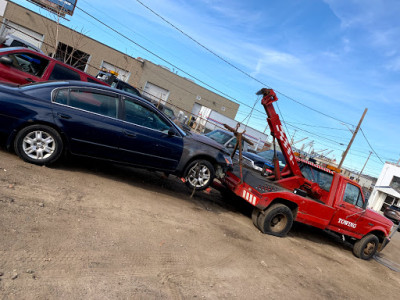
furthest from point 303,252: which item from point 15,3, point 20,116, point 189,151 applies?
point 15,3

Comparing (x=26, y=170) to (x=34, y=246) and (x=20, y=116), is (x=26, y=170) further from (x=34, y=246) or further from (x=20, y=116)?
(x=34, y=246)

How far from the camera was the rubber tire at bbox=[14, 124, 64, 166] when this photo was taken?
4.99 meters

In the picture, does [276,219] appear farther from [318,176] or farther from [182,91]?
[182,91]

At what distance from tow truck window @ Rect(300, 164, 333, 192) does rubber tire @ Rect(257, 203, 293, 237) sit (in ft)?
4.77

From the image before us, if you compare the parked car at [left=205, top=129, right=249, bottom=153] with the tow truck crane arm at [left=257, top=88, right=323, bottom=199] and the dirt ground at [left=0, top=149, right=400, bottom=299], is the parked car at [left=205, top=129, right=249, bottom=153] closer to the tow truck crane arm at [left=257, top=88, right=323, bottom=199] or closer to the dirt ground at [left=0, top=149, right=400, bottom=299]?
the tow truck crane arm at [left=257, top=88, right=323, bottom=199]

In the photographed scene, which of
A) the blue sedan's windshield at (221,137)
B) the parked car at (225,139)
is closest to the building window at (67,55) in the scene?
the blue sedan's windshield at (221,137)

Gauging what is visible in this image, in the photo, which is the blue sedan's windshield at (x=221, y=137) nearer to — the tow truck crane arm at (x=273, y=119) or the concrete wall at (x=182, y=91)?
the tow truck crane arm at (x=273, y=119)

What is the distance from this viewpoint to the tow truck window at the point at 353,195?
719 cm

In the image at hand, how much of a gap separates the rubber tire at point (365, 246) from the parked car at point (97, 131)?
4419 mm

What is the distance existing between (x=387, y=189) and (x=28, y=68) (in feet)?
109

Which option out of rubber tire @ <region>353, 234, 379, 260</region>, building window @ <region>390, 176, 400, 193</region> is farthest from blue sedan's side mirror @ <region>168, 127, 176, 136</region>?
building window @ <region>390, 176, 400, 193</region>

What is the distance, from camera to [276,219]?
21.7 feet

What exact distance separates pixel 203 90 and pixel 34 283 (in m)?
42.7

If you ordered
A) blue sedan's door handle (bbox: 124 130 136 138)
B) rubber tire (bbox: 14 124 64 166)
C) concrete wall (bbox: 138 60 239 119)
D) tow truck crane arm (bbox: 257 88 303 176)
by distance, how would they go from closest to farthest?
1. rubber tire (bbox: 14 124 64 166)
2. blue sedan's door handle (bbox: 124 130 136 138)
3. tow truck crane arm (bbox: 257 88 303 176)
4. concrete wall (bbox: 138 60 239 119)
